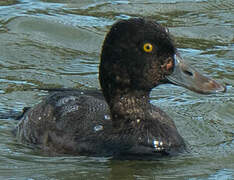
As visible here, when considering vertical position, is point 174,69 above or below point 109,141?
above

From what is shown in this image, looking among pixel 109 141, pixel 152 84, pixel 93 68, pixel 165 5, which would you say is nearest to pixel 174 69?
pixel 152 84

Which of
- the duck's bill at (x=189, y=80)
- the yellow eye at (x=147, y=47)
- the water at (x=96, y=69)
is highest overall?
the yellow eye at (x=147, y=47)

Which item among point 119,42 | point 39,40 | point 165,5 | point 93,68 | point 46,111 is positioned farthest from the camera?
point 165,5

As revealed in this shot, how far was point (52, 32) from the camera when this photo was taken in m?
11.7

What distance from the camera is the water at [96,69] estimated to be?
281 inches

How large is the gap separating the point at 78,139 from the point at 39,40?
14.1 ft

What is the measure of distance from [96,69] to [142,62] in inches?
127

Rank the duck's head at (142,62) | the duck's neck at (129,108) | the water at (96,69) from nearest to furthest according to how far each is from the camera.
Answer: the duck's head at (142,62) → the water at (96,69) → the duck's neck at (129,108)

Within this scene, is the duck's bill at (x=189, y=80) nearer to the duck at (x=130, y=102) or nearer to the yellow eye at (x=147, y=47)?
the duck at (x=130, y=102)

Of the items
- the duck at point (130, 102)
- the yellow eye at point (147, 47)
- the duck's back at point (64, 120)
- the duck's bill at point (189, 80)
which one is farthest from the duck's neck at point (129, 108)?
→ the yellow eye at point (147, 47)

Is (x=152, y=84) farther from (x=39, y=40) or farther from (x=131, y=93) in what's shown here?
(x=39, y=40)

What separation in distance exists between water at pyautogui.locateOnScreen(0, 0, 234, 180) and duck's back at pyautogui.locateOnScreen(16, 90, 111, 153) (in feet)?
0.44

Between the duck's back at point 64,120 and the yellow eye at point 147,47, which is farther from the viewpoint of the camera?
the duck's back at point 64,120

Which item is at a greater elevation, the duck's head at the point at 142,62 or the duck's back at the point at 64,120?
the duck's head at the point at 142,62
